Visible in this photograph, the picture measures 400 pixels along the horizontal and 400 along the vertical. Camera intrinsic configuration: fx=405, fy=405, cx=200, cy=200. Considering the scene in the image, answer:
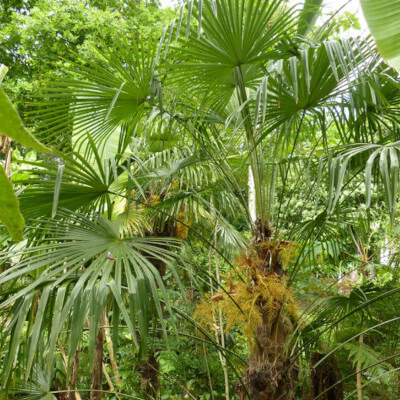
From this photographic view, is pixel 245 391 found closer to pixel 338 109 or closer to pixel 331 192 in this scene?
pixel 331 192

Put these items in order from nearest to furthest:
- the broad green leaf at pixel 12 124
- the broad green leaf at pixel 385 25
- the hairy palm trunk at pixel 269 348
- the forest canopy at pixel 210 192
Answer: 1. the broad green leaf at pixel 12 124
2. the broad green leaf at pixel 385 25
3. the forest canopy at pixel 210 192
4. the hairy palm trunk at pixel 269 348

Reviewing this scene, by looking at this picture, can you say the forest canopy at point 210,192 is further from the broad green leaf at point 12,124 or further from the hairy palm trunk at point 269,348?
the broad green leaf at point 12,124

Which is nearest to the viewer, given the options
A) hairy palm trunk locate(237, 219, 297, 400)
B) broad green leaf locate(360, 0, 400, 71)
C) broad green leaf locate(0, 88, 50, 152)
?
broad green leaf locate(0, 88, 50, 152)

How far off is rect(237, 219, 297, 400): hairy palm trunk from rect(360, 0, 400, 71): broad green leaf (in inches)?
34.5

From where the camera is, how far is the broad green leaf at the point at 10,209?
0.17 m

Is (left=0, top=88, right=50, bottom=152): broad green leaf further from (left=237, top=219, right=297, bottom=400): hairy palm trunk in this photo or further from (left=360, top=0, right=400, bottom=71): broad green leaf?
(left=237, top=219, right=297, bottom=400): hairy palm trunk

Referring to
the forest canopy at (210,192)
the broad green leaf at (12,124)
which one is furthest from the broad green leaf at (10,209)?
the forest canopy at (210,192)

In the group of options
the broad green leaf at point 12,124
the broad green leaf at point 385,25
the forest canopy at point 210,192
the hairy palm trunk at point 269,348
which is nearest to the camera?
the broad green leaf at point 12,124

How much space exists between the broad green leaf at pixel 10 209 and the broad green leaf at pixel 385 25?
0.94 metres

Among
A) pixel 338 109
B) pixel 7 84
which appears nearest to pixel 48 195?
pixel 338 109

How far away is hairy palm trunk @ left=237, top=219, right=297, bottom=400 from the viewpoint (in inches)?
61.2

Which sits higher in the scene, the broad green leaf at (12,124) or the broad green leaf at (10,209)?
the broad green leaf at (12,124)

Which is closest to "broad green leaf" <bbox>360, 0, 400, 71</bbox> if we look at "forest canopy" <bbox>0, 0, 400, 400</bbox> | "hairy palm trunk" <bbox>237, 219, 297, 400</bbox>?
"forest canopy" <bbox>0, 0, 400, 400</bbox>

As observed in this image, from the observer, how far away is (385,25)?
1.02 meters
